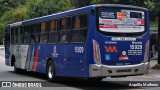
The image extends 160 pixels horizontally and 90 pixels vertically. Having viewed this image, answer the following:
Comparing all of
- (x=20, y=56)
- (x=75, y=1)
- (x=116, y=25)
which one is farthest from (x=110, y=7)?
(x=75, y=1)

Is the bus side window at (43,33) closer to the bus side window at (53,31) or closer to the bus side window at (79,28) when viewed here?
the bus side window at (53,31)

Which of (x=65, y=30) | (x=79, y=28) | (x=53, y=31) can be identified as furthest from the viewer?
(x=53, y=31)

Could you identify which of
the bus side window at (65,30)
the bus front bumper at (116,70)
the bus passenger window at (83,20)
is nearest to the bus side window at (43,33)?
the bus side window at (65,30)

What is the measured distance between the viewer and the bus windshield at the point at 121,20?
13.9m

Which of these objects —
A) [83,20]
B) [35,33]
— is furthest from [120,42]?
[35,33]

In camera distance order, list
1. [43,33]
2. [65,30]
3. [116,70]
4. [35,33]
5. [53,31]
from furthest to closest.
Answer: [35,33], [43,33], [53,31], [65,30], [116,70]

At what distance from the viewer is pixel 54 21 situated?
1680cm

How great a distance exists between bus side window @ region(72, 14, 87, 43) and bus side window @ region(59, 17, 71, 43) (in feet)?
1.29

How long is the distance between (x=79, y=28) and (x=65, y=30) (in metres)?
1.30

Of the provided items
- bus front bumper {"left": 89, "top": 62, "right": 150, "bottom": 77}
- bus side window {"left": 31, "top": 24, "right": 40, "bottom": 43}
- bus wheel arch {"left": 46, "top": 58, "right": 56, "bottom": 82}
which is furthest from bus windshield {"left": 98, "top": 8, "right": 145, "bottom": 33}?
bus side window {"left": 31, "top": 24, "right": 40, "bottom": 43}

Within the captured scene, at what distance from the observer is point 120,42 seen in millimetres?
14078

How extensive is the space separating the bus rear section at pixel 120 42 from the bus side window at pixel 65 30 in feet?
6.02

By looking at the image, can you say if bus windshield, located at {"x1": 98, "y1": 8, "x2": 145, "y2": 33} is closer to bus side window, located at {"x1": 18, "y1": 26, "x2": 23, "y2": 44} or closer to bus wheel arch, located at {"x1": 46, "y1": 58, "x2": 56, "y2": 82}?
bus wheel arch, located at {"x1": 46, "y1": 58, "x2": 56, "y2": 82}

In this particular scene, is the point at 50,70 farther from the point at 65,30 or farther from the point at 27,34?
the point at 27,34
